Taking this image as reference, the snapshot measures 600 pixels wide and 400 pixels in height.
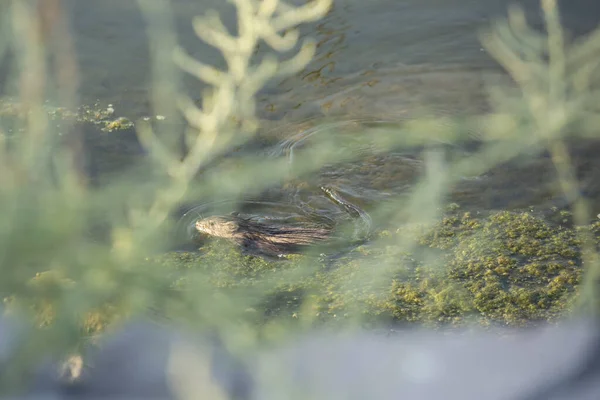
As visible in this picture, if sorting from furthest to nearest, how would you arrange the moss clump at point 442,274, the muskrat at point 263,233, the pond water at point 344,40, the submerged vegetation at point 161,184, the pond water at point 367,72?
the pond water at point 344,40 < the pond water at point 367,72 < the muskrat at point 263,233 < the moss clump at point 442,274 < the submerged vegetation at point 161,184

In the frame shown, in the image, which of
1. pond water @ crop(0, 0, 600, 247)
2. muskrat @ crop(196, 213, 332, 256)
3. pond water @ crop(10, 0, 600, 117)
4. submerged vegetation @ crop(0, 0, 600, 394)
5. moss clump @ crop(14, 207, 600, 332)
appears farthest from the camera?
pond water @ crop(10, 0, 600, 117)

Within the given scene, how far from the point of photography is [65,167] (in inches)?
29.5

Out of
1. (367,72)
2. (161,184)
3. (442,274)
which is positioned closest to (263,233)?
(442,274)

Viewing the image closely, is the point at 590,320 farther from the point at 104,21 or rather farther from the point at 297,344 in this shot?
the point at 104,21

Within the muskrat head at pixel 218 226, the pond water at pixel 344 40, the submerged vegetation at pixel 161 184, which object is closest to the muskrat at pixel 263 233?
the muskrat head at pixel 218 226

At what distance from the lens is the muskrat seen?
111 inches

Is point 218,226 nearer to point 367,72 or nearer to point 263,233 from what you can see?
point 263,233

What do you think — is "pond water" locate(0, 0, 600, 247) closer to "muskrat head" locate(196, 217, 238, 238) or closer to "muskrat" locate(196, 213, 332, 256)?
"muskrat" locate(196, 213, 332, 256)

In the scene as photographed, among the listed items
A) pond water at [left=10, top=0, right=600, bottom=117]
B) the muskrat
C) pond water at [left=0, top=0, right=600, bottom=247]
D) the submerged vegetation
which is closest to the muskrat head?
the muskrat

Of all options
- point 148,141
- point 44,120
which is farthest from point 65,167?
point 148,141

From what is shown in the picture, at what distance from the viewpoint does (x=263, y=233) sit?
2846 mm

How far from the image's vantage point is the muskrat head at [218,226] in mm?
2840

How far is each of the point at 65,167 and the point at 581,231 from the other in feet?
8.30

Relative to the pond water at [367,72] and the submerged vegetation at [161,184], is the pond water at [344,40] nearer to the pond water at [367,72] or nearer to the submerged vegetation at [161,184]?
the pond water at [367,72]
